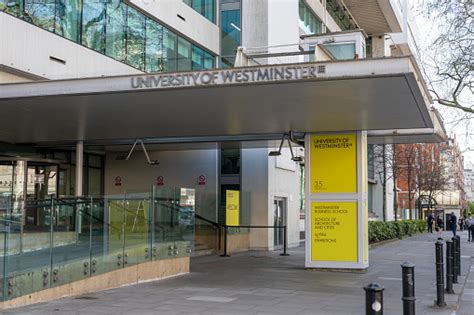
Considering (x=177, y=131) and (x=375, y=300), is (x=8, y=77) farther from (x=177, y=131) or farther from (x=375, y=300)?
(x=375, y=300)

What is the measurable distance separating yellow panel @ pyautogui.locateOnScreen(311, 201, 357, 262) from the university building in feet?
0.12

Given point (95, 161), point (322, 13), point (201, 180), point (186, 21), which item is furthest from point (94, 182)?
point (322, 13)

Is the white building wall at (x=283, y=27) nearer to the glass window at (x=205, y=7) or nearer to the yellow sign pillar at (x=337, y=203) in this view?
the glass window at (x=205, y=7)

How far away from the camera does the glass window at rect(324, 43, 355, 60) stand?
17203 mm

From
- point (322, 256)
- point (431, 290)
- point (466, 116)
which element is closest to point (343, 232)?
point (322, 256)

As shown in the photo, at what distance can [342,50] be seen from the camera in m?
17.6

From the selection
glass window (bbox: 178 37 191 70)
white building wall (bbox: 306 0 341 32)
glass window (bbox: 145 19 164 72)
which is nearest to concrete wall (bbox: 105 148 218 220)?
glass window (bbox: 178 37 191 70)

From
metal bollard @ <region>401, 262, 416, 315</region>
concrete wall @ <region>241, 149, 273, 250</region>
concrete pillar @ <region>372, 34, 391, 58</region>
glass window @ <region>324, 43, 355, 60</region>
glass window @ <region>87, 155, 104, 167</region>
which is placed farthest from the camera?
concrete pillar @ <region>372, 34, 391, 58</region>

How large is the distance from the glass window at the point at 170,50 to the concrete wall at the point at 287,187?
213 inches

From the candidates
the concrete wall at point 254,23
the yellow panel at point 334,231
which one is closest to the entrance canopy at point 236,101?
the yellow panel at point 334,231

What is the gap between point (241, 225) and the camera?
2391 centimetres

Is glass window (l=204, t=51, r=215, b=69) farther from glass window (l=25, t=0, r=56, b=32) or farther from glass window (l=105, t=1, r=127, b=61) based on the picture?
glass window (l=25, t=0, r=56, b=32)

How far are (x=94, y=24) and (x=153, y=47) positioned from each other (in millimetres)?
3485

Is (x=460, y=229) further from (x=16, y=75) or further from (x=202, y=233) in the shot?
(x=16, y=75)
